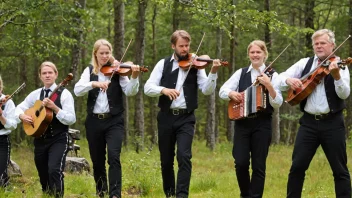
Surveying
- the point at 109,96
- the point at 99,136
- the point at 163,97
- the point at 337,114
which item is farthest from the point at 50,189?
the point at 337,114

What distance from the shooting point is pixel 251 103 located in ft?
21.6

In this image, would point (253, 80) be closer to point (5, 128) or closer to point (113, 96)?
point (113, 96)

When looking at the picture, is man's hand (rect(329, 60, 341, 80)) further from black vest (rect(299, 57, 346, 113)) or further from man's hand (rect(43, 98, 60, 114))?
man's hand (rect(43, 98, 60, 114))

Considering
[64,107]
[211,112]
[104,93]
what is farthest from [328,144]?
[211,112]

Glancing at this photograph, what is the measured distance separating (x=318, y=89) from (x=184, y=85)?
1774mm

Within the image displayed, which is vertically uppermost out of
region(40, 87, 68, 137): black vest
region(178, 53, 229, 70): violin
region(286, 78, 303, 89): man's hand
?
region(178, 53, 229, 70): violin

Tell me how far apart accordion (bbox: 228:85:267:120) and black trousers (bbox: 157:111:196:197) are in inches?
25.1

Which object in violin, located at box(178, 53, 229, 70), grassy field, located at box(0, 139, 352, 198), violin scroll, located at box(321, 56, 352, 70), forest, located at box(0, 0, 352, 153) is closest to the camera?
violin scroll, located at box(321, 56, 352, 70)

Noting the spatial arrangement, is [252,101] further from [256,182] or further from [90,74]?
[90,74]

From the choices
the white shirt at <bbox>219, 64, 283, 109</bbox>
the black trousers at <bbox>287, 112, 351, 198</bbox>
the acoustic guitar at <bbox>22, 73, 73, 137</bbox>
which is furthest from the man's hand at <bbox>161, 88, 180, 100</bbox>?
the black trousers at <bbox>287, 112, 351, 198</bbox>

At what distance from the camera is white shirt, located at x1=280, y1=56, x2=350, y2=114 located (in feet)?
19.5

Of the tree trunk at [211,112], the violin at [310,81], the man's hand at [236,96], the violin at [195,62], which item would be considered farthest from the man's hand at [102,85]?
the tree trunk at [211,112]

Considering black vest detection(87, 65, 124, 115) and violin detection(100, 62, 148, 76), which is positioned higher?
violin detection(100, 62, 148, 76)

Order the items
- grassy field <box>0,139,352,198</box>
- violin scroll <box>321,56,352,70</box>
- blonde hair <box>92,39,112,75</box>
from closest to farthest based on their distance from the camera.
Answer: violin scroll <box>321,56,352,70</box> < blonde hair <box>92,39,112,75</box> < grassy field <box>0,139,352,198</box>
